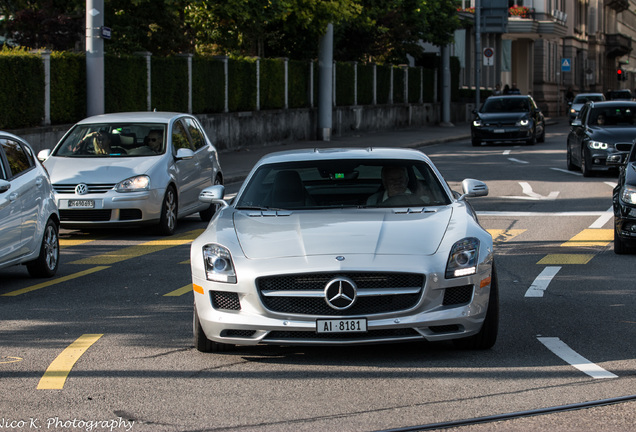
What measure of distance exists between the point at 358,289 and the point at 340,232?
59 cm

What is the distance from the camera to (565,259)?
1177cm

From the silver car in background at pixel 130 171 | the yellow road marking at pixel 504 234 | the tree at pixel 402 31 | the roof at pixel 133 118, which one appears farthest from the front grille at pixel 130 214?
the tree at pixel 402 31

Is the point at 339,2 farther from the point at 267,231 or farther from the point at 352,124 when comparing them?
the point at 267,231

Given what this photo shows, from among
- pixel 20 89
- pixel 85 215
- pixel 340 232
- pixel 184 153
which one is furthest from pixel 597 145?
pixel 340 232

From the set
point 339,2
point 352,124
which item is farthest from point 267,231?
point 352,124

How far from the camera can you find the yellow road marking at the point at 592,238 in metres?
13.1

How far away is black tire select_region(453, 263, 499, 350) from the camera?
7031 millimetres

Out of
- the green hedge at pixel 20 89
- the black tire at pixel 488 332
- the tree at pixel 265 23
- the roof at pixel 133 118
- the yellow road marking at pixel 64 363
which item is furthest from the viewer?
the tree at pixel 265 23

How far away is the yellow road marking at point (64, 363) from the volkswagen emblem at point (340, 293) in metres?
1.63

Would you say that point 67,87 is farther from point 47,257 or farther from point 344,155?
point 344,155

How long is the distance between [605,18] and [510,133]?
247 feet

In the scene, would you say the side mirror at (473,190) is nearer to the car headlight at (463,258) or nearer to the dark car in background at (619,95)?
the car headlight at (463,258)

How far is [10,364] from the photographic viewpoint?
22.7 feet

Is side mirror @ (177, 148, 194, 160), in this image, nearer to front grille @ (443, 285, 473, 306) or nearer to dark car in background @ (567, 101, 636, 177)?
front grille @ (443, 285, 473, 306)
